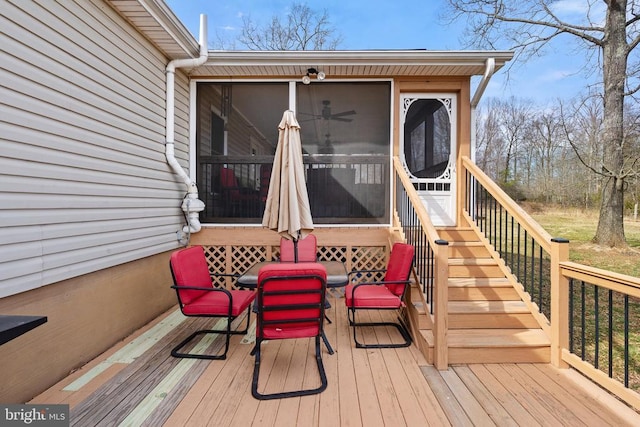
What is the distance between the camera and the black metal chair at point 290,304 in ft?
7.69

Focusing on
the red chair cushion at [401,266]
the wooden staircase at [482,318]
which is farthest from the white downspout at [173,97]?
the wooden staircase at [482,318]

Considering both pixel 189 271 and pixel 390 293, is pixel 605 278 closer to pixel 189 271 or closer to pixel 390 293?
pixel 390 293

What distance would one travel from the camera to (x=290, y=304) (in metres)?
2.45

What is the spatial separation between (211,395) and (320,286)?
113 centimetres

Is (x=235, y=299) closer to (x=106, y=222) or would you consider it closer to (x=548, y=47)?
(x=106, y=222)

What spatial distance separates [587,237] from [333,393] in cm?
1109

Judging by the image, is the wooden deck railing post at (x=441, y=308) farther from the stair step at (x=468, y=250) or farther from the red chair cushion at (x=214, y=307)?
the red chair cushion at (x=214, y=307)

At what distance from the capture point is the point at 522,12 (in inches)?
372

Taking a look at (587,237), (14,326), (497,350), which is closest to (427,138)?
(497,350)

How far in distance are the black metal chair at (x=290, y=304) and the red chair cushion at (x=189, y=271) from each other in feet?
3.29

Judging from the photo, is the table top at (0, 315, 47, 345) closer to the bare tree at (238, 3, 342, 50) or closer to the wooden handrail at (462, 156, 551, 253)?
the wooden handrail at (462, 156, 551, 253)

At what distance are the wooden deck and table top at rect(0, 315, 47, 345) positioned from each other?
39.2 inches

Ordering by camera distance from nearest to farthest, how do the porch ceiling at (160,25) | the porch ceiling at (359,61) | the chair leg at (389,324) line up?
the chair leg at (389,324) < the porch ceiling at (160,25) < the porch ceiling at (359,61)

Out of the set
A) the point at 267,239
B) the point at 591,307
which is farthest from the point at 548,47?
the point at 267,239
